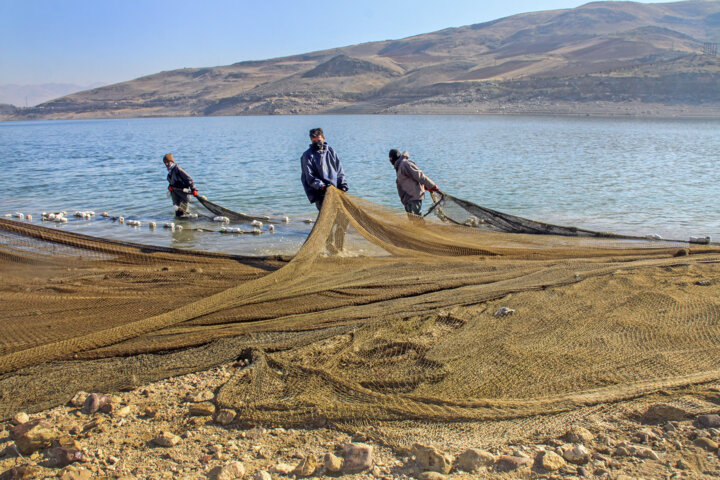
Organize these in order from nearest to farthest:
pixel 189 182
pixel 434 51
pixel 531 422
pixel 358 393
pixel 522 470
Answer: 1. pixel 522 470
2. pixel 531 422
3. pixel 358 393
4. pixel 189 182
5. pixel 434 51

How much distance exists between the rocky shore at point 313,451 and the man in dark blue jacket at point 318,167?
4417 mm

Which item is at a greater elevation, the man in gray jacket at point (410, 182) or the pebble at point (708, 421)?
the man in gray jacket at point (410, 182)

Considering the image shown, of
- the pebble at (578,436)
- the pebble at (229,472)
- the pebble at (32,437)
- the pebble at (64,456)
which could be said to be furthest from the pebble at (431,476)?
the pebble at (32,437)

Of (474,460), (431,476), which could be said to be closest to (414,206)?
(474,460)

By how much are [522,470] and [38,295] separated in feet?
15.0

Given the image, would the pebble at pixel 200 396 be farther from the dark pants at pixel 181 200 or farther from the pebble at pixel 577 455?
the dark pants at pixel 181 200

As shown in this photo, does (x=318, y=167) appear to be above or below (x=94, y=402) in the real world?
above

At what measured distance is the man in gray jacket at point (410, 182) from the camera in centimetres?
854

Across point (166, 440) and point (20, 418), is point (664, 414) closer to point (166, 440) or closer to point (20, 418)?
point (166, 440)

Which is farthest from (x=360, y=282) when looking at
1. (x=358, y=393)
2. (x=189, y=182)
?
(x=189, y=182)

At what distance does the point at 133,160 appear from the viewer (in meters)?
28.9

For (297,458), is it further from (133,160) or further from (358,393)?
(133,160)

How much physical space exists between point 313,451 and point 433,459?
0.59m

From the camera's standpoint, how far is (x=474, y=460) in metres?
2.68
